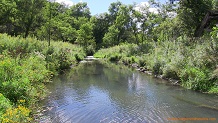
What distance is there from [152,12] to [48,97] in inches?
1587

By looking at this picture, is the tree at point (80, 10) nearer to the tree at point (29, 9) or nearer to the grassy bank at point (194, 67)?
the tree at point (29, 9)

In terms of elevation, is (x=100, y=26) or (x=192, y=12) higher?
(x=100, y=26)

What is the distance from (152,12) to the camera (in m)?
→ 49.5

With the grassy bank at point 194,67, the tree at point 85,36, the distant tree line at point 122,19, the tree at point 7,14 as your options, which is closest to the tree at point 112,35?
the distant tree line at point 122,19

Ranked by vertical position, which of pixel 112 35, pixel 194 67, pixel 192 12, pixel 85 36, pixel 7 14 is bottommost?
pixel 194 67

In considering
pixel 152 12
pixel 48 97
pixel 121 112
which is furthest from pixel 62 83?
pixel 152 12

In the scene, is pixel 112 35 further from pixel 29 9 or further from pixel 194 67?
pixel 194 67

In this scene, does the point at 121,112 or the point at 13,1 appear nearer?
the point at 121,112

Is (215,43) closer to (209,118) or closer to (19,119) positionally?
(209,118)

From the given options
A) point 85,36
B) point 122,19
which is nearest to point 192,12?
point 122,19

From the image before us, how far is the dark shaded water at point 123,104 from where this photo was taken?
36.4 ft

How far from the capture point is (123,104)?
13.5 m

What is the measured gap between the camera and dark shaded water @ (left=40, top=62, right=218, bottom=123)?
11081 mm

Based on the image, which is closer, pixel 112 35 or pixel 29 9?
pixel 29 9
